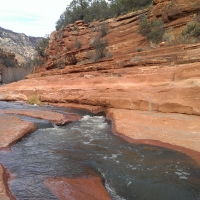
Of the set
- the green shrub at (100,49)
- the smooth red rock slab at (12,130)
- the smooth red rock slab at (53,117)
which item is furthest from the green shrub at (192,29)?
the smooth red rock slab at (12,130)

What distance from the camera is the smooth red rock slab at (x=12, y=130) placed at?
541 centimetres

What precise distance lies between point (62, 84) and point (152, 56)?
5214mm

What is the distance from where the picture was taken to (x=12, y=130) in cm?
615

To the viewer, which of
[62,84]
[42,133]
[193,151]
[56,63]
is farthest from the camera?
[56,63]

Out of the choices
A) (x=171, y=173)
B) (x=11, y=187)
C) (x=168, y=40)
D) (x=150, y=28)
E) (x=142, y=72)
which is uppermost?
(x=150, y=28)

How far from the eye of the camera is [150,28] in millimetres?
16078

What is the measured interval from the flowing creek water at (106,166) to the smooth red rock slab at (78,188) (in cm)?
12

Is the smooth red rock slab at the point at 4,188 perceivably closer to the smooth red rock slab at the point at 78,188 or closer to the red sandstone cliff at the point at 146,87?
the smooth red rock slab at the point at 78,188

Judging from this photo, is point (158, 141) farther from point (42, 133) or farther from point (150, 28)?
point (150, 28)

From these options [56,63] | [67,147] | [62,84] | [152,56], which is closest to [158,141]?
[67,147]

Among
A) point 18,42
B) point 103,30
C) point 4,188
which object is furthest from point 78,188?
point 18,42

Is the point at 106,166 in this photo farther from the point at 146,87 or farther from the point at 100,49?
the point at 100,49

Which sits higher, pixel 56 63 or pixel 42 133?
pixel 56 63

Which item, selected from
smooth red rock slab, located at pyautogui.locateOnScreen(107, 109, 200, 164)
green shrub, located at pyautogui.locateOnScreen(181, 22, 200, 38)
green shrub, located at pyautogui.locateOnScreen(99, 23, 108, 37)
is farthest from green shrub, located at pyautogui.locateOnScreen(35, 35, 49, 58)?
smooth red rock slab, located at pyautogui.locateOnScreen(107, 109, 200, 164)
